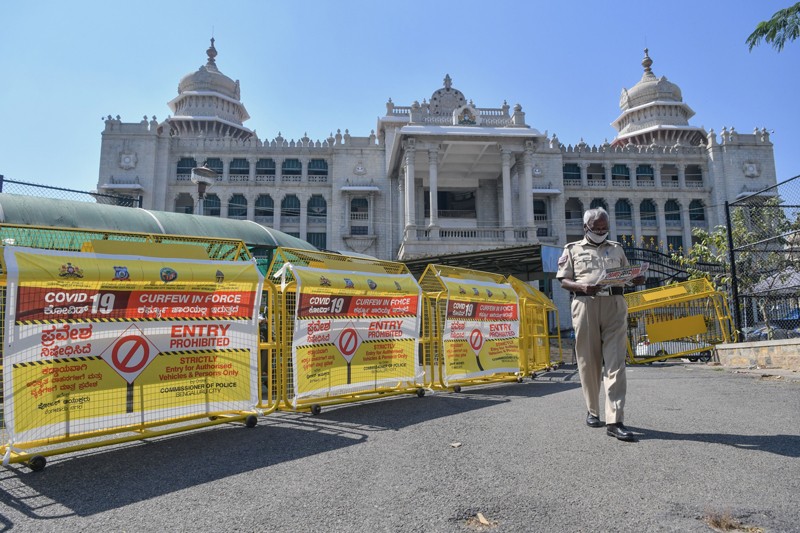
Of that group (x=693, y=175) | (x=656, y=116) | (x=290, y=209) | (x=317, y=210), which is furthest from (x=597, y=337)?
(x=656, y=116)

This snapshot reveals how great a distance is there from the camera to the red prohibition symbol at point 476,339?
26.1ft

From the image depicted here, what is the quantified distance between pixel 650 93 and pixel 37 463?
56396 millimetres

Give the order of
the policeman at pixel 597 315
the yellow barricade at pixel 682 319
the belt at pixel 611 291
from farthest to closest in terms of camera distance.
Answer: the yellow barricade at pixel 682 319, the belt at pixel 611 291, the policeman at pixel 597 315

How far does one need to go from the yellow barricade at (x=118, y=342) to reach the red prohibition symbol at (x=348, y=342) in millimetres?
1178

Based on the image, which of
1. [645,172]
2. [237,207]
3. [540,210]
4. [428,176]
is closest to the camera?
[428,176]

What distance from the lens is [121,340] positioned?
429cm

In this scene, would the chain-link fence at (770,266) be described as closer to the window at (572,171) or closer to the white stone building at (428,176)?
the white stone building at (428,176)

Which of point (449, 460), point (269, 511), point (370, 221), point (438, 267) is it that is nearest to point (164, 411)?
point (269, 511)

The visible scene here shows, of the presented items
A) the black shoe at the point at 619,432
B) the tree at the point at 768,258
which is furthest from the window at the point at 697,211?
the black shoe at the point at 619,432

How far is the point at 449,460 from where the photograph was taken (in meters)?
3.62

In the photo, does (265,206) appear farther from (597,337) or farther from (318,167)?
(597,337)

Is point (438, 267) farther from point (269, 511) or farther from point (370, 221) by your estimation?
point (370, 221)

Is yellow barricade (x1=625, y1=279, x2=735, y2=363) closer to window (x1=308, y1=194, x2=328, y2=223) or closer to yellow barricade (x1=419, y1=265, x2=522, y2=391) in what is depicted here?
yellow barricade (x1=419, y1=265, x2=522, y2=391)

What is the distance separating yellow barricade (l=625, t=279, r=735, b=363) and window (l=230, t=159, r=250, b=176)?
108ft
